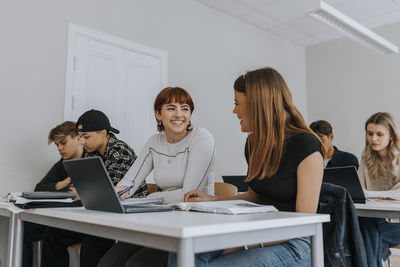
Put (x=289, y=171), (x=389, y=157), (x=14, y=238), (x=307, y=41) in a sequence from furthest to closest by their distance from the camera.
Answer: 1. (x=307, y=41)
2. (x=389, y=157)
3. (x=14, y=238)
4. (x=289, y=171)

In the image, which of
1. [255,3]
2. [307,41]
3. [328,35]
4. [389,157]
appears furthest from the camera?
[307,41]

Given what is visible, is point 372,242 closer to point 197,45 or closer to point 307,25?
point 197,45

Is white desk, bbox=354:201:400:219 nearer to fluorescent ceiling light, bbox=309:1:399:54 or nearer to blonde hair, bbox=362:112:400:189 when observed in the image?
blonde hair, bbox=362:112:400:189

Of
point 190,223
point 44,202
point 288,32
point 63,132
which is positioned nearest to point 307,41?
point 288,32

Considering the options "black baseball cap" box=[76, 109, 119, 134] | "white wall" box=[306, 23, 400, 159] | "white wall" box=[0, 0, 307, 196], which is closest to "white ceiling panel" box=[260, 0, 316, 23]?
"white wall" box=[0, 0, 307, 196]

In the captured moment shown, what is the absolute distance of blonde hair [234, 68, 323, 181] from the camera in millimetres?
1385

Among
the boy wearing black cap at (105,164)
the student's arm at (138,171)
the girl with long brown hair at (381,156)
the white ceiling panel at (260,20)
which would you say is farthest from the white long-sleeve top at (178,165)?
the white ceiling panel at (260,20)

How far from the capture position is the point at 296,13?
4.49 metres

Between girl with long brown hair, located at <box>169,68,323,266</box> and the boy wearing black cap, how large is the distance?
0.81 m

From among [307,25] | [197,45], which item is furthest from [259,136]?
[307,25]

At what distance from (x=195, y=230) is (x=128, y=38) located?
310 cm

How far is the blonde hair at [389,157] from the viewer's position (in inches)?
97.6

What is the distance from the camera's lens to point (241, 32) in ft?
15.5

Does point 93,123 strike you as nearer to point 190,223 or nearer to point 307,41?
point 190,223
